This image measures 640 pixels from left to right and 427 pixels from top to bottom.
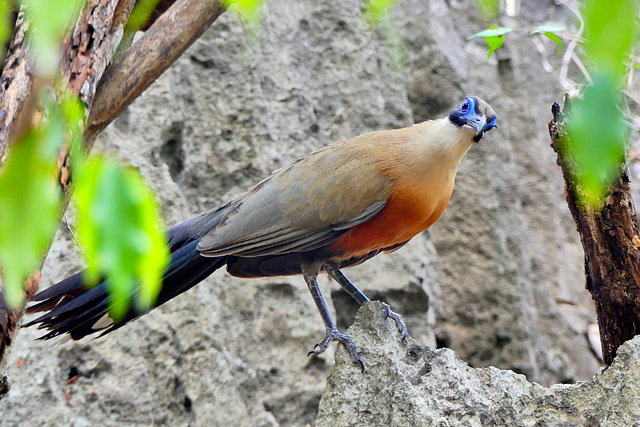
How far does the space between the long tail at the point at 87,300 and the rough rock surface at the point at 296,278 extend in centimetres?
78

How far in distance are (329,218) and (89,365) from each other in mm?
1508

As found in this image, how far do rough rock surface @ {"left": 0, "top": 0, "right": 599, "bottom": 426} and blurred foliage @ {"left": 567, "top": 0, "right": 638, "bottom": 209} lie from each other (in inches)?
124

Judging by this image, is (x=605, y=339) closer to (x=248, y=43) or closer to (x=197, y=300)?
(x=197, y=300)

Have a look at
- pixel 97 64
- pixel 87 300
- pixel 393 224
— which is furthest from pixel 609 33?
pixel 393 224

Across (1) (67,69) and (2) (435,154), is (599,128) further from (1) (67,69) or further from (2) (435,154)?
(2) (435,154)

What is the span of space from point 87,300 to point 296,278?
1.93 meters

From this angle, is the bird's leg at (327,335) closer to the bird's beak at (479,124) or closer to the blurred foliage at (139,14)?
the bird's beak at (479,124)

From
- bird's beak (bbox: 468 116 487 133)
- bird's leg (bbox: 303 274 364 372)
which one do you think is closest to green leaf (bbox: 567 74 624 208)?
bird's leg (bbox: 303 274 364 372)

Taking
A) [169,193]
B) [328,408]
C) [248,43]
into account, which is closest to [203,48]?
[248,43]

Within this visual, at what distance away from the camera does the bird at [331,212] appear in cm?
294

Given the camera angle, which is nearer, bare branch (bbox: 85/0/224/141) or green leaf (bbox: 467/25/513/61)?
bare branch (bbox: 85/0/224/141)

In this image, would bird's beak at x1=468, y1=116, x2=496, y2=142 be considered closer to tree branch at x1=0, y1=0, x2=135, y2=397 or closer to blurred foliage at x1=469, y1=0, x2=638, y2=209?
tree branch at x1=0, y1=0, x2=135, y2=397

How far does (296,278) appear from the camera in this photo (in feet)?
14.0

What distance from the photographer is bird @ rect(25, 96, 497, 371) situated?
2.94 metres
